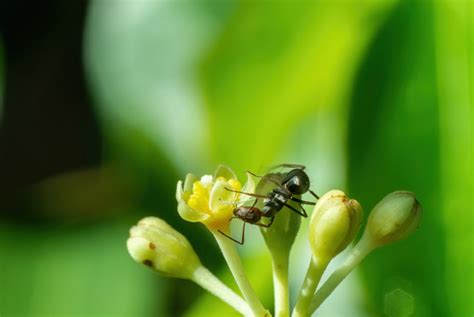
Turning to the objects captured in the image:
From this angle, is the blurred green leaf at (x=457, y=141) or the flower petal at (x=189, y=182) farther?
the blurred green leaf at (x=457, y=141)

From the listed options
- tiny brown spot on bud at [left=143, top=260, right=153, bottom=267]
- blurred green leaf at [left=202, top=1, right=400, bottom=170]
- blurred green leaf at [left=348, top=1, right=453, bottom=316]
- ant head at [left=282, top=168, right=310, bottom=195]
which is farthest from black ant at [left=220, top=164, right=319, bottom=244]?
blurred green leaf at [left=202, top=1, right=400, bottom=170]

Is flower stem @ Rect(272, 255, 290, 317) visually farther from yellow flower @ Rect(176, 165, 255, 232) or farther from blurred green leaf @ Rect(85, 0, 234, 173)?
blurred green leaf @ Rect(85, 0, 234, 173)

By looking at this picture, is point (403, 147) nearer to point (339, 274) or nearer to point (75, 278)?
point (339, 274)

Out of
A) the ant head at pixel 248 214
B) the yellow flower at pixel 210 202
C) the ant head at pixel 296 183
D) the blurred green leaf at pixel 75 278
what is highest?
the ant head at pixel 296 183

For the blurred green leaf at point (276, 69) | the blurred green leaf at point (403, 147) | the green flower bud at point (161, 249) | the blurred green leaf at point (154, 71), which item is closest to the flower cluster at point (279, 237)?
the green flower bud at point (161, 249)

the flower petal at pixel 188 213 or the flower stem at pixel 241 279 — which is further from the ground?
the flower petal at pixel 188 213

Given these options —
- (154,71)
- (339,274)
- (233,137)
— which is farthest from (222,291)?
(154,71)

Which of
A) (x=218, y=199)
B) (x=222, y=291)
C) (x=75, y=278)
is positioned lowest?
(x=75, y=278)

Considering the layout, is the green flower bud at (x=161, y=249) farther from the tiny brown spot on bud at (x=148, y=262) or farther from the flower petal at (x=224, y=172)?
the flower petal at (x=224, y=172)
